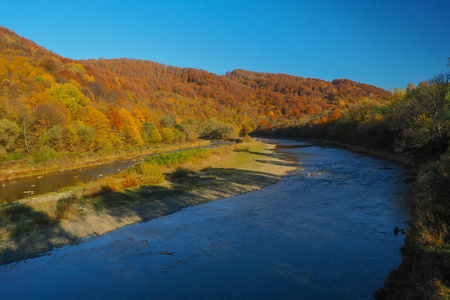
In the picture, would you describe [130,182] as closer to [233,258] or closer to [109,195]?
[109,195]

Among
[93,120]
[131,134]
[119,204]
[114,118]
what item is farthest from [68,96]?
[119,204]

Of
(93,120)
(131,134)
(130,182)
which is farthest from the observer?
(131,134)

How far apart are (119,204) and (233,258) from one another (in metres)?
9.19

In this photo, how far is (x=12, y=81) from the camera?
158 ft

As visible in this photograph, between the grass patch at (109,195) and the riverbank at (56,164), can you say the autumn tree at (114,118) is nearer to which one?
the riverbank at (56,164)

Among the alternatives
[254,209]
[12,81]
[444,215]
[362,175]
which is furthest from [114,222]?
[12,81]

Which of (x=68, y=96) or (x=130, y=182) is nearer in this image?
(x=130, y=182)

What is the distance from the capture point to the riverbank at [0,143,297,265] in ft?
37.1

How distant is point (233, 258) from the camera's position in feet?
31.6

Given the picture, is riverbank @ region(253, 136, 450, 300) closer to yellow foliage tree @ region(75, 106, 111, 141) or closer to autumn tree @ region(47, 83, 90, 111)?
yellow foliage tree @ region(75, 106, 111, 141)

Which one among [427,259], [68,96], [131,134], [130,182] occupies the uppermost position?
[68,96]

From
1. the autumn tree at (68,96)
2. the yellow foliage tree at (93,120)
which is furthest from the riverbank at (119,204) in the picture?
the autumn tree at (68,96)

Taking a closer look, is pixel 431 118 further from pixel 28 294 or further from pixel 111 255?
pixel 28 294

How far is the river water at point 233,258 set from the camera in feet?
25.8
